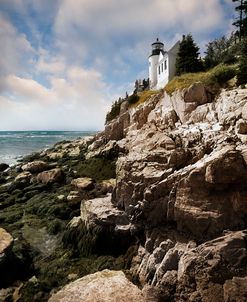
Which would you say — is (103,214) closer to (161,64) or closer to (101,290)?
(101,290)

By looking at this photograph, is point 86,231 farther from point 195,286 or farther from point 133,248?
point 195,286

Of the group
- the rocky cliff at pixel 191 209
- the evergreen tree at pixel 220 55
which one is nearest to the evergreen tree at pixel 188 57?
the evergreen tree at pixel 220 55

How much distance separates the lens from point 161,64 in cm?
5431

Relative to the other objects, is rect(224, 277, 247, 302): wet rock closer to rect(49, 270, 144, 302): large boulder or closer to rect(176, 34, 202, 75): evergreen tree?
rect(49, 270, 144, 302): large boulder

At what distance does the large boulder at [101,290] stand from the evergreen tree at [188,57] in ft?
122

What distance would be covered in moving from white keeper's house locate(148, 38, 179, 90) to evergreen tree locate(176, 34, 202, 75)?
15.7ft

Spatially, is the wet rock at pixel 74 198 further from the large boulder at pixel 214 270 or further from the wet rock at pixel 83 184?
the large boulder at pixel 214 270

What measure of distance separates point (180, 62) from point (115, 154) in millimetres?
19367

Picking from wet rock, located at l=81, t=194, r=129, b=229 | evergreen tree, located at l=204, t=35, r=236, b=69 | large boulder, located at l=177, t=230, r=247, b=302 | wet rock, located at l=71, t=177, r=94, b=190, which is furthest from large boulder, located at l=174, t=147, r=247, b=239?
evergreen tree, located at l=204, t=35, r=236, b=69

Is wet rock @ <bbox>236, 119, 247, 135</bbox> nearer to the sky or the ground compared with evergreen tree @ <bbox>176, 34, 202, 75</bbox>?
nearer to the ground

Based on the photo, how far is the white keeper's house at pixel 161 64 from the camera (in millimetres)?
49969

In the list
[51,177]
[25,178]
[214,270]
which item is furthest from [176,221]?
[25,178]

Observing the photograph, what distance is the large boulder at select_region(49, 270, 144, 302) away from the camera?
1241cm

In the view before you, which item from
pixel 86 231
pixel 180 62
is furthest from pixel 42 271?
pixel 180 62
